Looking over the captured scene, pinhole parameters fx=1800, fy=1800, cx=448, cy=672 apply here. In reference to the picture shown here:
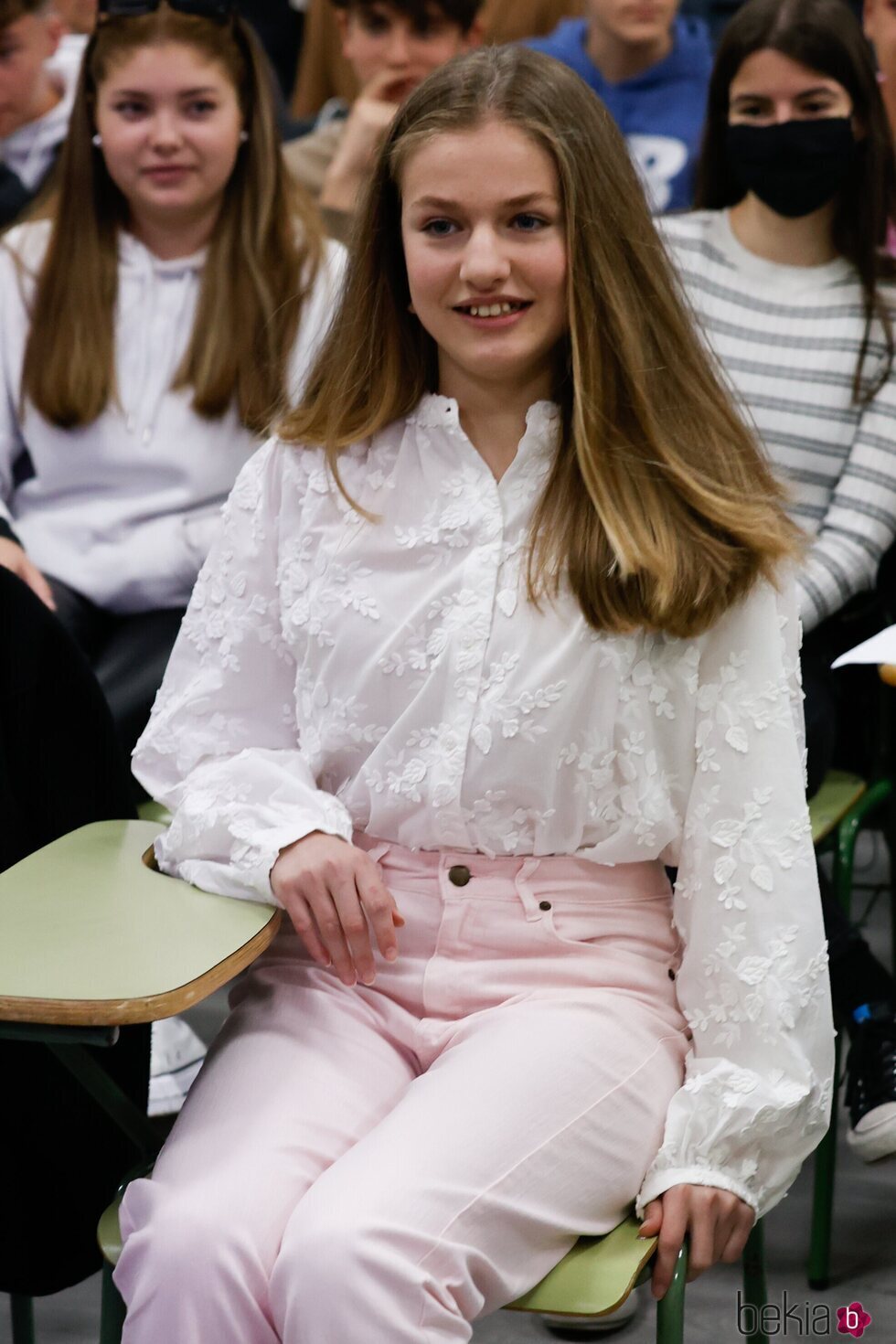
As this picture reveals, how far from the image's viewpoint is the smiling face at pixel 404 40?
3217 millimetres

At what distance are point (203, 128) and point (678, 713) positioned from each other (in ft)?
4.70

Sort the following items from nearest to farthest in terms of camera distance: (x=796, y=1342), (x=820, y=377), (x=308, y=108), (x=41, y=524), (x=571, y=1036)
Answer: (x=571, y=1036)
(x=796, y=1342)
(x=820, y=377)
(x=41, y=524)
(x=308, y=108)

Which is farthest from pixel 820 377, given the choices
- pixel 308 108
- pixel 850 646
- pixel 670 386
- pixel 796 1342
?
pixel 308 108

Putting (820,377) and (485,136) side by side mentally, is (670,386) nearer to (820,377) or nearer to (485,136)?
(485,136)

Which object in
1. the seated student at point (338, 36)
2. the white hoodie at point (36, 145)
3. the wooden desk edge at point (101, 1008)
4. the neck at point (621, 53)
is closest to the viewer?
the wooden desk edge at point (101, 1008)

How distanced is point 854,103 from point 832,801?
94 cm

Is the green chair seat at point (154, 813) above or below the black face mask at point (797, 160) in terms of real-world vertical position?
below

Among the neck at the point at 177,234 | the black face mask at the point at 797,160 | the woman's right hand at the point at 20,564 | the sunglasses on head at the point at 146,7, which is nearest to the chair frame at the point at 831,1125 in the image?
the black face mask at the point at 797,160

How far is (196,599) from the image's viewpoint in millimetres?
1680

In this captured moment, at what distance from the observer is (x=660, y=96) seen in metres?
3.31

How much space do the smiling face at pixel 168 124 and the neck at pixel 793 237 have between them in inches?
30.0

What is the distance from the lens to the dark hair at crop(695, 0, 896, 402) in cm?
237

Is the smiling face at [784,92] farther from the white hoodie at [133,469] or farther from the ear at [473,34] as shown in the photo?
the ear at [473,34]

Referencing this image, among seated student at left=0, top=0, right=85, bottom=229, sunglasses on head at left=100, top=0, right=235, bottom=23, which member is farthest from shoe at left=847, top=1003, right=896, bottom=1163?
seated student at left=0, top=0, right=85, bottom=229
